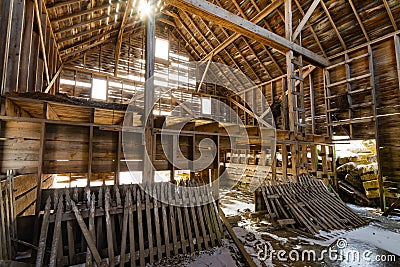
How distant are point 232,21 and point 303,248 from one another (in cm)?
554

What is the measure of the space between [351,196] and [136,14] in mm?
12668

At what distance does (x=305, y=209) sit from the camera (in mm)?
5012

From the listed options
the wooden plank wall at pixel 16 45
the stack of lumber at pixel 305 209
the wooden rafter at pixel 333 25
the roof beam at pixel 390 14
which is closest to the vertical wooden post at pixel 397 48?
the roof beam at pixel 390 14

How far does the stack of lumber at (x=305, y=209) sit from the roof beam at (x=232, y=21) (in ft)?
14.1

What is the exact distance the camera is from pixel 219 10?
524cm

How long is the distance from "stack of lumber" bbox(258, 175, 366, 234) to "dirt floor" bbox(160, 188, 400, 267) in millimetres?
215

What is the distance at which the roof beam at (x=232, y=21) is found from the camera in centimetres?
488

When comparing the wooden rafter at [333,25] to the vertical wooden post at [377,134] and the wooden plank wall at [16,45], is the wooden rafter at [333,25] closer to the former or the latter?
the vertical wooden post at [377,134]

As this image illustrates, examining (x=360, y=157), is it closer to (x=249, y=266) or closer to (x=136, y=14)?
(x=249, y=266)

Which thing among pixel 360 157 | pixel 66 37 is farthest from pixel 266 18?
pixel 66 37

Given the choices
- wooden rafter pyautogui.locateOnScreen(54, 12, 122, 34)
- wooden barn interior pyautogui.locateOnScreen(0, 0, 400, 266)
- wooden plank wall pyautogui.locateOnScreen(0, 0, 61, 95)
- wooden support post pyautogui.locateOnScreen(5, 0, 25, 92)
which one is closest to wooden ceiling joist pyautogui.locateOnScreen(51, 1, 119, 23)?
wooden barn interior pyautogui.locateOnScreen(0, 0, 400, 266)

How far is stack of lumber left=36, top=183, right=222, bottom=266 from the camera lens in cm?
274

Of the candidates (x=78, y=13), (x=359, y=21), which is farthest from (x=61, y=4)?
(x=359, y=21)

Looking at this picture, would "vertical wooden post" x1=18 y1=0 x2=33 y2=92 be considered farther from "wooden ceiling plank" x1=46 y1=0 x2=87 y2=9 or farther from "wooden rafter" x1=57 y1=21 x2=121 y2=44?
"wooden rafter" x1=57 y1=21 x2=121 y2=44
